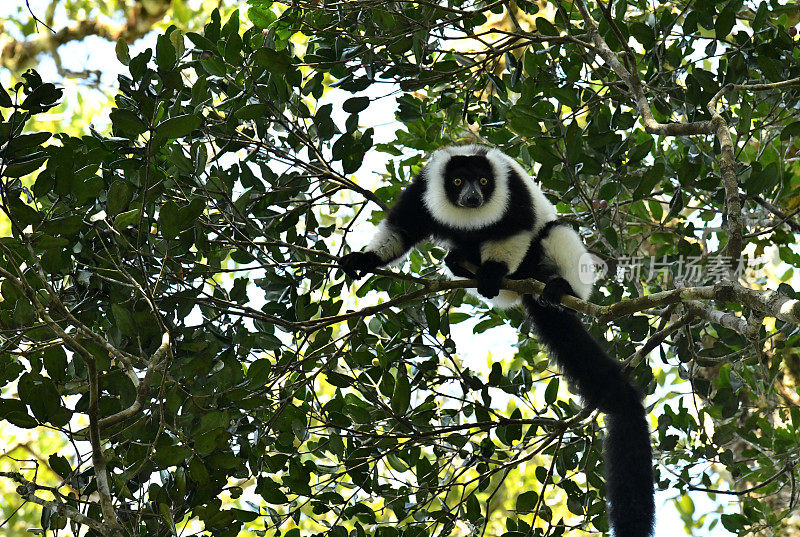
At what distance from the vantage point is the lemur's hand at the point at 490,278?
3.94m

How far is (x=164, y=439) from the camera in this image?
2891 millimetres

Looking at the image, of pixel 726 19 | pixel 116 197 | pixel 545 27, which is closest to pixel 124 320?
pixel 116 197

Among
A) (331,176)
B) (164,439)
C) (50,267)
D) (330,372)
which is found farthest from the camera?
(331,176)

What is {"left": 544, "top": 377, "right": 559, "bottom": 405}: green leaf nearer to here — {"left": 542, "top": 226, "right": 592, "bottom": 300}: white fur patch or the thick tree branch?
{"left": 542, "top": 226, "right": 592, "bottom": 300}: white fur patch

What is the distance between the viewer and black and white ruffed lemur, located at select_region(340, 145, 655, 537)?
381cm

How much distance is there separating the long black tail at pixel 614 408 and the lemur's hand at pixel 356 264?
40.4 inches

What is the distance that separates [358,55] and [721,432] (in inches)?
106

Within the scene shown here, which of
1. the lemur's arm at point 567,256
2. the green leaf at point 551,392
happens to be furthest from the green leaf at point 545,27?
the green leaf at point 551,392

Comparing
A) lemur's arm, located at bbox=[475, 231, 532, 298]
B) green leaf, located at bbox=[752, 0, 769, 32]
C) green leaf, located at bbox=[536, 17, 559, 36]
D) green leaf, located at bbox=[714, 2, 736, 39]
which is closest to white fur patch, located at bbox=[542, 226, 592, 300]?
lemur's arm, located at bbox=[475, 231, 532, 298]

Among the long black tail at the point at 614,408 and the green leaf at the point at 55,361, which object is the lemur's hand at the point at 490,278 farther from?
the green leaf at the point at 55,361

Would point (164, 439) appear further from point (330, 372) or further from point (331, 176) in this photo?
point (331, 176)

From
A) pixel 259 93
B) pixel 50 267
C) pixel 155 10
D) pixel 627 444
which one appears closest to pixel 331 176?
pixel 259 93

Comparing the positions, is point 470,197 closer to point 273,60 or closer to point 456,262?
point 456,262

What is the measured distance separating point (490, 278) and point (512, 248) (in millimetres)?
377
